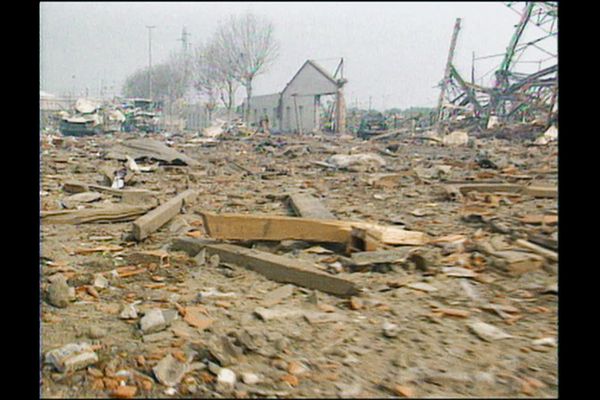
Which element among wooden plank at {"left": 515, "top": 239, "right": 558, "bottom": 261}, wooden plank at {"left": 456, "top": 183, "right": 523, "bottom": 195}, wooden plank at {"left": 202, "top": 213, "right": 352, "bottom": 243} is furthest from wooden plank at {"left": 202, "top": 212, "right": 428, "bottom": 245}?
wooden plank at {"left": 456, "top": 183, "right": 523, "bottom": 195}

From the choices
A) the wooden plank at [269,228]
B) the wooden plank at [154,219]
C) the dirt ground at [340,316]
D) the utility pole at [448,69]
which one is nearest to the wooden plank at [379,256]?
the dirt ground at [340,316]

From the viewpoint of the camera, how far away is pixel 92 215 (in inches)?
133

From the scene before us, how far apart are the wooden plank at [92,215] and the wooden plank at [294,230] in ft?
4.06

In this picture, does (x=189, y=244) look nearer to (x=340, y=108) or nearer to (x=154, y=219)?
(x=154, y=219)

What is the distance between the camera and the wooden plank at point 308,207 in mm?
3047

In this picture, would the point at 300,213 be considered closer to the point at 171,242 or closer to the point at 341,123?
the point at 341,123

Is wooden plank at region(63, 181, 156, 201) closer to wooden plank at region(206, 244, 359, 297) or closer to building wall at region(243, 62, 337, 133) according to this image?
building wall at region(243, 62, 337, 133)

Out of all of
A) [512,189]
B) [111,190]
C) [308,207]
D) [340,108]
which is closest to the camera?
[340,108]

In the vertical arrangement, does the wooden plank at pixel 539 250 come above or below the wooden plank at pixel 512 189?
below

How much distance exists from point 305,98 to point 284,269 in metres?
0.92

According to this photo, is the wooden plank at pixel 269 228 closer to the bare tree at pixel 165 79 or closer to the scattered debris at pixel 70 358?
the bare tree at pixel 165 79

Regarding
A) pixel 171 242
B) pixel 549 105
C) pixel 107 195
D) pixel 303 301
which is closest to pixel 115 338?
pixel 303 301

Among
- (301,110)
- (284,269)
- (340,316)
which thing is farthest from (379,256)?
(301,110)
